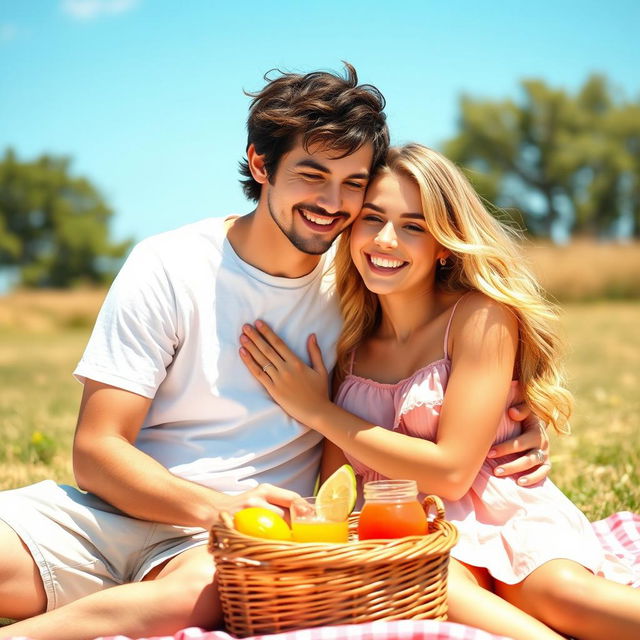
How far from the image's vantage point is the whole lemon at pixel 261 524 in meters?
2.62

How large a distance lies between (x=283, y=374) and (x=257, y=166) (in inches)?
38.3

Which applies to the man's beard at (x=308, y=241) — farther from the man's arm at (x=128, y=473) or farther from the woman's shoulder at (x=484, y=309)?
the man's arm at (x=128, y=473)

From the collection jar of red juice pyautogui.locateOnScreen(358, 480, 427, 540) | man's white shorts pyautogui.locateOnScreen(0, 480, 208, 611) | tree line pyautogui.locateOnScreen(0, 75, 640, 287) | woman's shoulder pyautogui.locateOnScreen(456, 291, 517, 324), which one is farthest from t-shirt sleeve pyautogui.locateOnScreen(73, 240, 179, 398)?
tree line pyautogui.locateOnScreen(0, 75, 640, 287)

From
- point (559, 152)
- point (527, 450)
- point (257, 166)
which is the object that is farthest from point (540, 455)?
point (559, 152)

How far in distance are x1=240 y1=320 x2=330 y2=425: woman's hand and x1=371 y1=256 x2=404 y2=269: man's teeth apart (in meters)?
0.50

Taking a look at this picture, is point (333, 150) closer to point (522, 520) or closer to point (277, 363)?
point (277, 363)

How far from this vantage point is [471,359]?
3336mm

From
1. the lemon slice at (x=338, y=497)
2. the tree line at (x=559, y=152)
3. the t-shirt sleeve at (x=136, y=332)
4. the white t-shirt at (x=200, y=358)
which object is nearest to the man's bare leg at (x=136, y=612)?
the lemon slice at (x=338, y=497)

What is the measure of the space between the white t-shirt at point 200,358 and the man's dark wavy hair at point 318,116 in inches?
19.5

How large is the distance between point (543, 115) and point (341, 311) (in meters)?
44.7

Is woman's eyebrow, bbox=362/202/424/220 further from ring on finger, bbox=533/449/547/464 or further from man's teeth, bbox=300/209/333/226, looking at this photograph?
ring on finger, bbox=533/449/547/464

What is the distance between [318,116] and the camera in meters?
3.56

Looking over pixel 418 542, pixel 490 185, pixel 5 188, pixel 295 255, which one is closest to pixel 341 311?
pixel 295 255

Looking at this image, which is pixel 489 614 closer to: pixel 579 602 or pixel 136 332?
pixel 579 602
